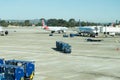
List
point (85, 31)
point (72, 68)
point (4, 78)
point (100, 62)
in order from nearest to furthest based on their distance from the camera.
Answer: point (4, 78) < point (72, 68) < point (100, 62) < point (85, 31)

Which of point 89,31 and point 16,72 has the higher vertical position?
point 16,72

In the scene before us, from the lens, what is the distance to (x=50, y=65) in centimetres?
3919

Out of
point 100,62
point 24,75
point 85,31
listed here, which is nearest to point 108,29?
point 85,31

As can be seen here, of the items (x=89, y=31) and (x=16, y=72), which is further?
(x=89, y=31)

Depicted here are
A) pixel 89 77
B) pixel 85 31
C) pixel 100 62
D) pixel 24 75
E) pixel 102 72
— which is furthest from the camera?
pixel 85 31

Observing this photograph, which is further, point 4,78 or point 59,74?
point 59,74

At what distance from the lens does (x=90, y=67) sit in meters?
38.4

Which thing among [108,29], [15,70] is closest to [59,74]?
[15,70]

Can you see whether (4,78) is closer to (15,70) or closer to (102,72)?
(15,70)

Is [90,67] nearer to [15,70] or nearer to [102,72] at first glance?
[102,72]

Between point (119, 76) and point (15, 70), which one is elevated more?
point (15, 70)

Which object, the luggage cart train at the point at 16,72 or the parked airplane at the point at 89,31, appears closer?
the luggage cart train at the point at 16,72

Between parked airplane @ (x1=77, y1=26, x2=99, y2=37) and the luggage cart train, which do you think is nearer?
the luggage cart train

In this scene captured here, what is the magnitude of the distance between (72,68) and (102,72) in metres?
4.29
